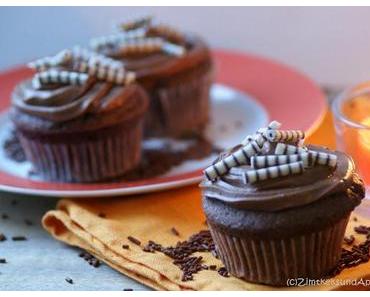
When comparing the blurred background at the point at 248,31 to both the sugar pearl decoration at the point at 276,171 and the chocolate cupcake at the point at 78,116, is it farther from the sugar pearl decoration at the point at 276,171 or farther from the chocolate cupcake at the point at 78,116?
the sugar pearl decoration at the point at 276,171

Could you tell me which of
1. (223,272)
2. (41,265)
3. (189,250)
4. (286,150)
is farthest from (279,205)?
(41,265)

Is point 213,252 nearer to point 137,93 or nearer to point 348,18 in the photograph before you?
point 137,93

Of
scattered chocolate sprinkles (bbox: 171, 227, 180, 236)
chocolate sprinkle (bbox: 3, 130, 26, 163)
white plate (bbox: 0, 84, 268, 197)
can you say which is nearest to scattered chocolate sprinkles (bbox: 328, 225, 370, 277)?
scattered chocolate sprinkles (bbox: 171, 227, 180, 236)

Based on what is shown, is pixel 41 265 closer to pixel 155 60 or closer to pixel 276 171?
pixel 276 171

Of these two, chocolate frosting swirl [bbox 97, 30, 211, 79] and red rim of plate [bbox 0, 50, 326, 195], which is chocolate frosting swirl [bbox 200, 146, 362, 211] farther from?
chocolate frosting swirl [bbox 97, 30, 211, 79]

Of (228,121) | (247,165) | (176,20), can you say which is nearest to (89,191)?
(247,165)

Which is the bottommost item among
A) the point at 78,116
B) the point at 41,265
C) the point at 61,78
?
the point at 41,265
